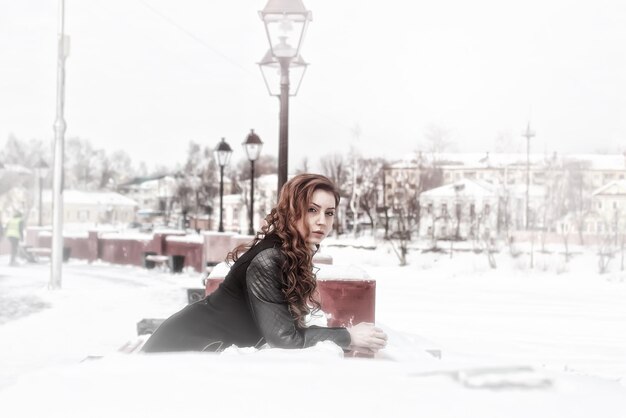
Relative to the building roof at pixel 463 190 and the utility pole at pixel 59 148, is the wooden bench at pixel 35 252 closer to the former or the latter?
the utility pole at pixel 59 148

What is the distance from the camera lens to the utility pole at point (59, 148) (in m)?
11.0

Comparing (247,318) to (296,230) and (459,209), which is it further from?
(459,209)

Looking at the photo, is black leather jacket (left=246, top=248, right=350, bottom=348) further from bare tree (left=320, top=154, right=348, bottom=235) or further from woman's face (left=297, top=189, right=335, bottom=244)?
bare tree (left=320, top=154, right=348, bottom=235)

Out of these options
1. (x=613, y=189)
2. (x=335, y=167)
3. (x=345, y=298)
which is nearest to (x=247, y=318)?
(x=345, y=298)

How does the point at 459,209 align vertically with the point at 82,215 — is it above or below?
above

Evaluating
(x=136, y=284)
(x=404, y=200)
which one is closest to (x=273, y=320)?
(x=136, y=284)

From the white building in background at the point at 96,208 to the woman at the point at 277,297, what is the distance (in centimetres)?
5498

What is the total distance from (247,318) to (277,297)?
0.49 feet

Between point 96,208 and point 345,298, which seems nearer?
point 345,298

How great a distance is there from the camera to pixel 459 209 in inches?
1437

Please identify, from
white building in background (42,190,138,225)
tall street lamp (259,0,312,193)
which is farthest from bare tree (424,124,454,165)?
tall street lamp (259,0,312,193)

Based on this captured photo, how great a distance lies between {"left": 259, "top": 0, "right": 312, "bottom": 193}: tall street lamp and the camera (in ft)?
20.3

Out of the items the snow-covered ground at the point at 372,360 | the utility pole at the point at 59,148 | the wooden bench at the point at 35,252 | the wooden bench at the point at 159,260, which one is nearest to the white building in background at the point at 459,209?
the snow-covered ground at the point at 372,360

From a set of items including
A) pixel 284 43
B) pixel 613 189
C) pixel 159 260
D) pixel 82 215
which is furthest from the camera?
pixel 82 215
